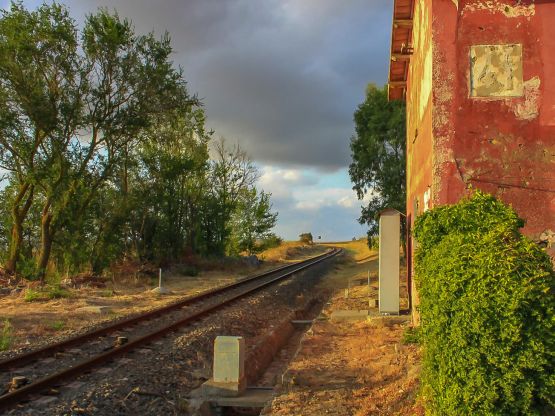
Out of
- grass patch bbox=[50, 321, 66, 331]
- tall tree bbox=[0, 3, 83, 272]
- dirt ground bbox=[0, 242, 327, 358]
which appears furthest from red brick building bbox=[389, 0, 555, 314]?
tall tree bbox=[0, 3, 83, 272]

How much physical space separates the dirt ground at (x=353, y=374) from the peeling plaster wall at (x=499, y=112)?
2587mm

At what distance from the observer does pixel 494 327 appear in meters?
4.42

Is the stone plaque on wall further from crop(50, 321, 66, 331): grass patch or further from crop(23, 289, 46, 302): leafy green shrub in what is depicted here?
crop(23, 289, 46, 302): leafy green shrub

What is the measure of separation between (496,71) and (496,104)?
49 cm

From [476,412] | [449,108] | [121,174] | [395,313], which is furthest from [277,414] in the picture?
[121,174]

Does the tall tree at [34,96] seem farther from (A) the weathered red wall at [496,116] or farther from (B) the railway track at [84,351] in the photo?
(A) the weathered red wall at [496,116]

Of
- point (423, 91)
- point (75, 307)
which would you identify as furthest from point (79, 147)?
point (423, 91)

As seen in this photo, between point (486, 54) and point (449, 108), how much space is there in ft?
2.98

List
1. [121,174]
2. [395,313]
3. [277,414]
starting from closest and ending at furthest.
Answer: [277,414] → [395,313] → [121,174]

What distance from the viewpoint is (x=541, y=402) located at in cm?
459

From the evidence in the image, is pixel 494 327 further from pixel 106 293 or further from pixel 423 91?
pixel 106 293

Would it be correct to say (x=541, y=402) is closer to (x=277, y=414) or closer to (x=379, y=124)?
(x=277, y=414)

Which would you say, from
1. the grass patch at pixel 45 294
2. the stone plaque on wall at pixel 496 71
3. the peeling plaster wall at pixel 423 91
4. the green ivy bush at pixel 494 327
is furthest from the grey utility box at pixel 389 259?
the grass patch at pixel 45 294

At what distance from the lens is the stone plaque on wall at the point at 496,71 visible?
771 cm
